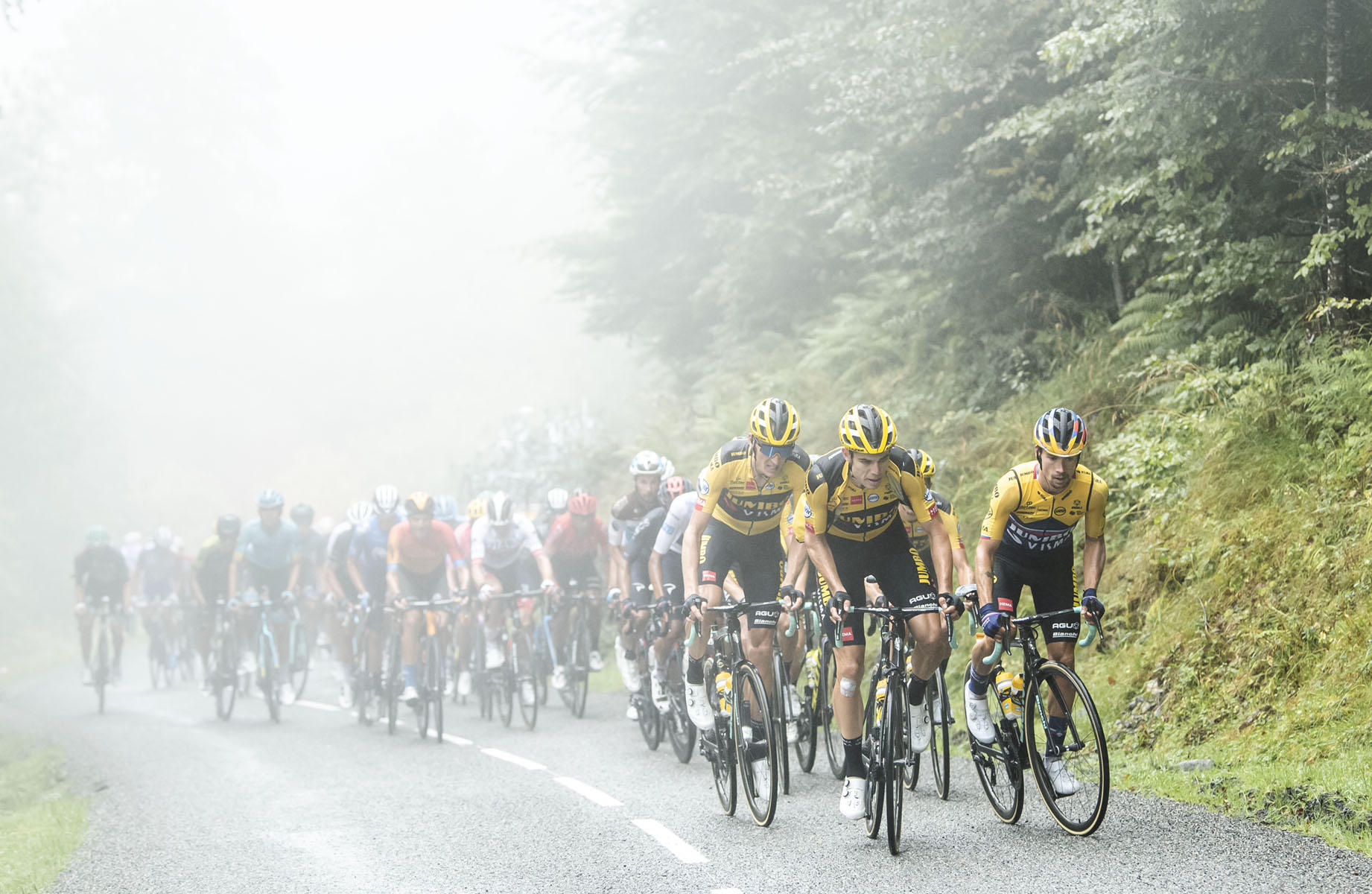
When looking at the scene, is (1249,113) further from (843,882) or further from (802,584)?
(843,882)

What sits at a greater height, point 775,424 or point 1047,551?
point 775,424

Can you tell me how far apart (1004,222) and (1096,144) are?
2027 millimetres

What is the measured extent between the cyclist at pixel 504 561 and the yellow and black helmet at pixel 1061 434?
7.31 meters

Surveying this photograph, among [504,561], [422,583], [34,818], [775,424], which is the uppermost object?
[775,424]

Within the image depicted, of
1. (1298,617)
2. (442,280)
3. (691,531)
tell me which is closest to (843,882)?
(691,531)

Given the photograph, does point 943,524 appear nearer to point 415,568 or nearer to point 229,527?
point 415,568

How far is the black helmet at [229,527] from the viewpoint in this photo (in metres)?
16.5

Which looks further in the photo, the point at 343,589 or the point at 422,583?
the point at 343,589

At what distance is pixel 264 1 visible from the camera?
8988 cm

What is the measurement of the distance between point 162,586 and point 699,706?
56.3 feet

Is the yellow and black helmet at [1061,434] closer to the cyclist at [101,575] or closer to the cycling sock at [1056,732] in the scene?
the cycling sock at [1056,732]

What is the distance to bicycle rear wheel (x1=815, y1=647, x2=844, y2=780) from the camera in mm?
9336

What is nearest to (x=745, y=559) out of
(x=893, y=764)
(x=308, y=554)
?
(x=893, y=764)

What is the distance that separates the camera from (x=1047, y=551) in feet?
24.0
